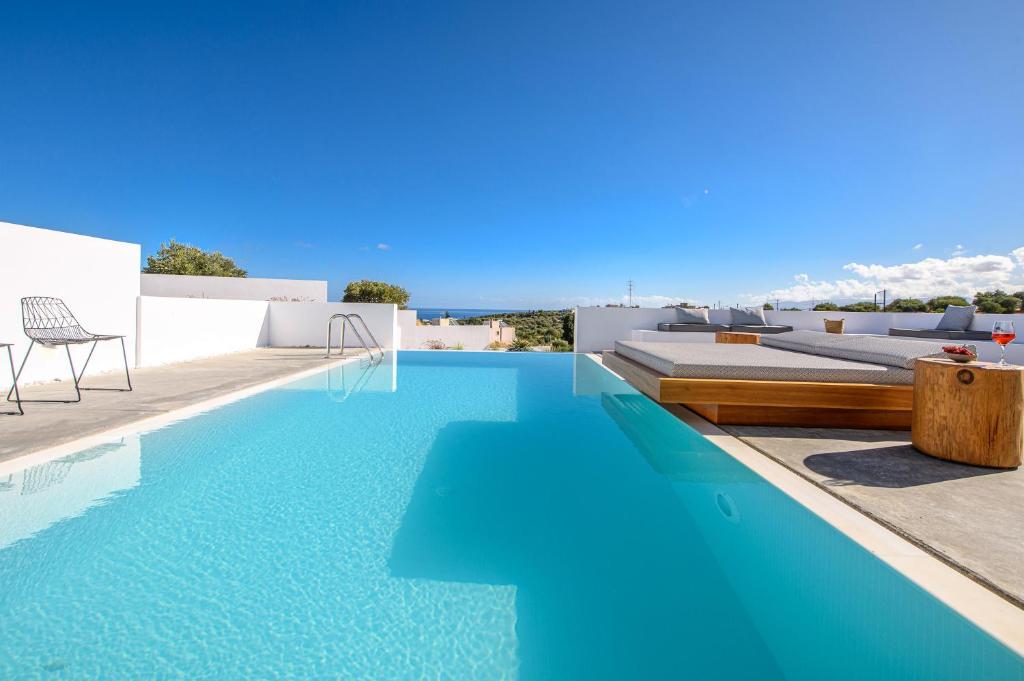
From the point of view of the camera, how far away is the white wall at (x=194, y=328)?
6.75 metres

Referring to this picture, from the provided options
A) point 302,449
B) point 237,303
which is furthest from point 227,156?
point 302,449

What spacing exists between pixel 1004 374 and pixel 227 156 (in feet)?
61.2

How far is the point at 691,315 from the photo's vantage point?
961 cm

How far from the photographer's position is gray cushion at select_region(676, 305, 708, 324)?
9.57m

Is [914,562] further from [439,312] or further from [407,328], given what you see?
[439,312]

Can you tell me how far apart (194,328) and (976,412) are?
9.56 meters

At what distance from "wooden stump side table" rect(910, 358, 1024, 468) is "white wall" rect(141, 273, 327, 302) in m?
21.4

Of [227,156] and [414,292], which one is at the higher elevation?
[227,156]

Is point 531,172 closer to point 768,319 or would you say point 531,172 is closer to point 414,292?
point 768,319

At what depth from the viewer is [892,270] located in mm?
17781

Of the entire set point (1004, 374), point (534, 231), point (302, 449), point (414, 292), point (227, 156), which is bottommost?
point (302, 449)

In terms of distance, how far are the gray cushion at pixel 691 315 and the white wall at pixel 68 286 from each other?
30.8ft

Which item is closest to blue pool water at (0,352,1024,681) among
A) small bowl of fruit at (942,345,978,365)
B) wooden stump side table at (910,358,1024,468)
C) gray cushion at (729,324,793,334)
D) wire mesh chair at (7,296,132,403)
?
wooden stump side table at (910,358,1024,468)

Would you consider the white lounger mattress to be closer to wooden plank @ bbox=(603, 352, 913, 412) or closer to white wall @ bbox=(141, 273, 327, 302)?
wooden plank @ bbox=(603, 352, 913, 412)
